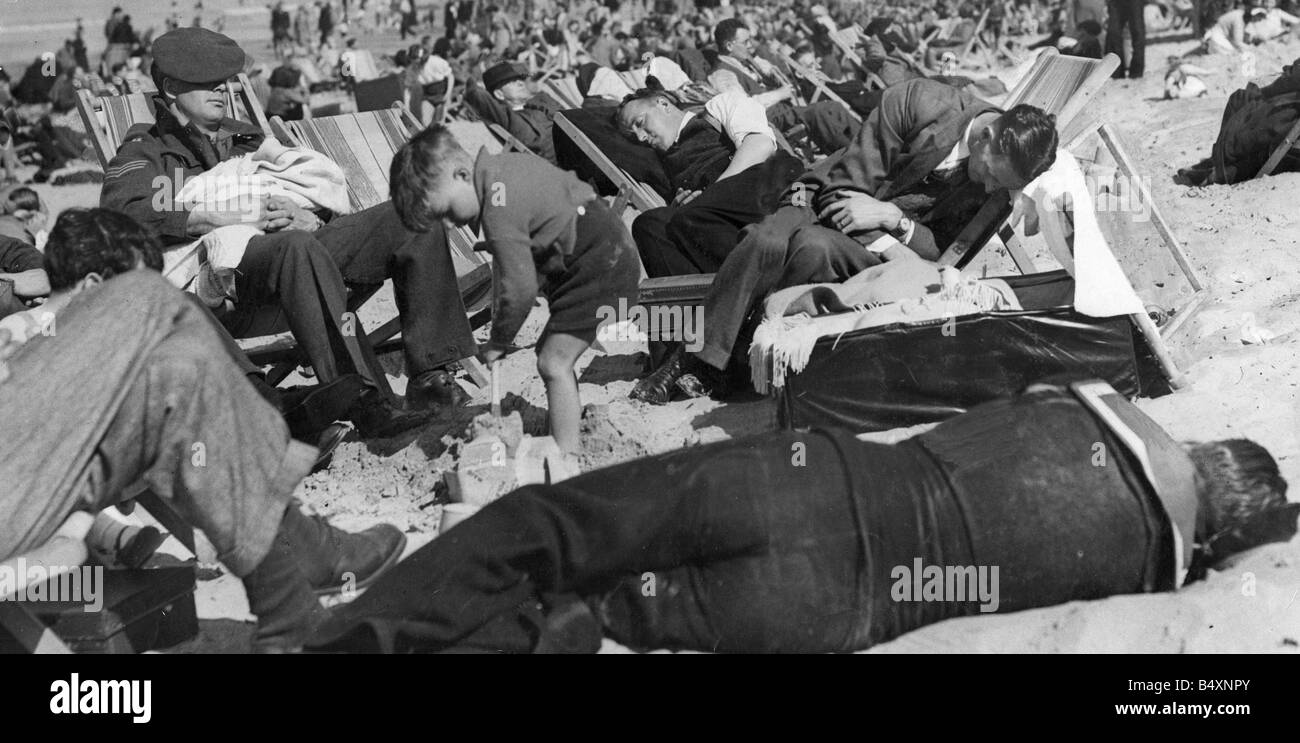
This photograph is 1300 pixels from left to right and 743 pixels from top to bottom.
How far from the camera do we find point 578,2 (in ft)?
64.6

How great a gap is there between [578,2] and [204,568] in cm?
1800

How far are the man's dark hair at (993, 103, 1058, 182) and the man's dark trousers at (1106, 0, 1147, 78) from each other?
25.7 ft

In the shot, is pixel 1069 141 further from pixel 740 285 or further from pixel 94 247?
pixel 94 247

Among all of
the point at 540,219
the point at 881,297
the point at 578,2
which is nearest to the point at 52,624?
the point at 540,219

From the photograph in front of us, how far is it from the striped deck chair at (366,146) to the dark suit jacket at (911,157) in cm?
148

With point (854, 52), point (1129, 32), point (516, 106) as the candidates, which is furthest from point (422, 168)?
point (1129, 32)

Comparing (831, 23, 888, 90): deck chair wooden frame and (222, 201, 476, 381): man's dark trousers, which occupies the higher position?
(222, 201, 476, 381): man's dark trousers

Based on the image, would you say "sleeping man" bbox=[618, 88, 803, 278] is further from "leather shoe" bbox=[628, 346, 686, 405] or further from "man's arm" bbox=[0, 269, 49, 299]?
"man's arm" bbox=[0, 269, 49, 299]

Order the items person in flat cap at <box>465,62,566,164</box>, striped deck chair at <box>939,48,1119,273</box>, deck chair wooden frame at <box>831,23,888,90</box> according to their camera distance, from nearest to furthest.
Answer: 1. striped deck chair at <box>939,48,1119,273</box>
2. person in flat cap at <box>465,62,566,164</box>
3. deck chair wooden frame at <box>831,23,888,90</box>

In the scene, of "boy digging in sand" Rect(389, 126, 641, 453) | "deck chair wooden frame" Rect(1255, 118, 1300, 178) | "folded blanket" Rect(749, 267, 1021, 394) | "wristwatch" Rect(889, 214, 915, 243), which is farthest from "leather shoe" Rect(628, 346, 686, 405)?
"deck chair wooden frame" Rect(1255, 118, 1300, 178)

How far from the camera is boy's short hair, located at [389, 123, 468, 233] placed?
2934 mm

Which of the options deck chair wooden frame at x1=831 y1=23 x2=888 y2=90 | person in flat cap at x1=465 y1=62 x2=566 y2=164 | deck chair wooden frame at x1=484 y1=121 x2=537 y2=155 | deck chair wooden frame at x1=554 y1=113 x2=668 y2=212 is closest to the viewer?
deck chair wooden frame at x1=554 y1=113 x2=668 y2=212

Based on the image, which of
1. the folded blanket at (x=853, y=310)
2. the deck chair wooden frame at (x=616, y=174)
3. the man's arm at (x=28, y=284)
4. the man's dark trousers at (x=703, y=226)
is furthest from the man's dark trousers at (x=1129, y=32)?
the man's arm at (x=28, y=284)

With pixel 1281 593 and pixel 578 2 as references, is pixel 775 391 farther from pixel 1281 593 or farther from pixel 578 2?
pixel 578 2
